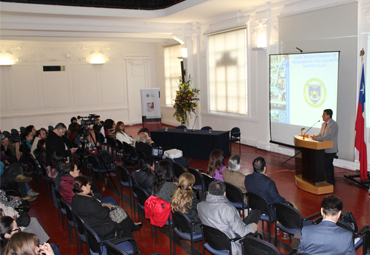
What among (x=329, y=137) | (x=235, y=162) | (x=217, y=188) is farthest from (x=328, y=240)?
(x=329, y=137)

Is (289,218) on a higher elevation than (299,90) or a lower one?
lower

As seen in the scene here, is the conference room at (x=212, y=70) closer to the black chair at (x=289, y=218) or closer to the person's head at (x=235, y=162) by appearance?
the black chair at (x=289, y=218)

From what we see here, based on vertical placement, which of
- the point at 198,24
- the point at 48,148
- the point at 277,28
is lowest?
the point at 48,148

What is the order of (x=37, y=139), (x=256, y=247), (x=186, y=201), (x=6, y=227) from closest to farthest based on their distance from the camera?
(x=256, y=247)
(x=6, y=227)
(x=186, y=201)
(x=37, y=139)

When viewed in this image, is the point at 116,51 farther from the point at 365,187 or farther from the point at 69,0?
the point at 365,187

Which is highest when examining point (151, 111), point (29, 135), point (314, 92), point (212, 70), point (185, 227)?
point (212, 70)

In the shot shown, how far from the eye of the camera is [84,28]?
10.8 metres

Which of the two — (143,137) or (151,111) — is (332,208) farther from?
(151,111)

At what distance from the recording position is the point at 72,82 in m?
15.3

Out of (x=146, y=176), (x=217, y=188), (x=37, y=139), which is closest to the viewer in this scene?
(x=217, y=188)

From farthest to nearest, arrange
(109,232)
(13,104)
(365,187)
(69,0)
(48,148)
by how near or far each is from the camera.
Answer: (13,104) → (69,0) → (48,148) → (365,187) → (109,232)

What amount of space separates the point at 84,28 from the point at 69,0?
51.7 inches

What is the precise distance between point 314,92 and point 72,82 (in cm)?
1163

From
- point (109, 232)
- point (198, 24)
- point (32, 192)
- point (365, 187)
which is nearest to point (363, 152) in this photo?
point (365, 187)
